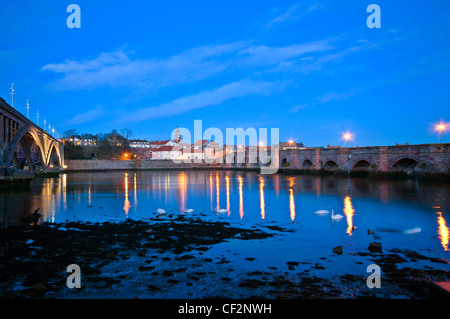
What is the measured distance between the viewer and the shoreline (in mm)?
7289

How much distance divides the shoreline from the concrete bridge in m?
32.6

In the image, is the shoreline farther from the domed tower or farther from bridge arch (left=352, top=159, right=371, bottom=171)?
the domed tower

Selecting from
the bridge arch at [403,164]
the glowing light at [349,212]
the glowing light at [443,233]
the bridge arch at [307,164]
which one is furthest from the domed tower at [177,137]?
the glowing light at [443,233]

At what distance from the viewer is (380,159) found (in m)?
46.5

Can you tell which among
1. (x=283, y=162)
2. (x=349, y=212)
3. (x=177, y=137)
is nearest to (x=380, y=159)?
(x=283, y=162)

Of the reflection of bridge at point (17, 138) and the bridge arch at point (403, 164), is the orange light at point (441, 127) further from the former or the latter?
the reflection of bridge at point (17, 138)

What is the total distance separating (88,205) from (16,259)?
14.5 metres

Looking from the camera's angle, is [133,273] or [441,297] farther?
[133,273]

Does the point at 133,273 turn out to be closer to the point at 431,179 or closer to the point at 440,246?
the point at 440,246

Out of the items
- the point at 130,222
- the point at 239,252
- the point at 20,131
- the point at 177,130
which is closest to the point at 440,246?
the point at 239,252

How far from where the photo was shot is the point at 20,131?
158 ft

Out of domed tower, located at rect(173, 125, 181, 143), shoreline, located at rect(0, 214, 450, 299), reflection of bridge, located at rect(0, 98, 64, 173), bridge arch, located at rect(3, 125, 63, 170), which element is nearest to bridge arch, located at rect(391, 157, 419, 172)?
shoreline, located at rect(0, 214, 450, 299)

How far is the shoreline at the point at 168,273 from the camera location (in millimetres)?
7289

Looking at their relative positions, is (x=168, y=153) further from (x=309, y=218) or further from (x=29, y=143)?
(x=309, y=218)
